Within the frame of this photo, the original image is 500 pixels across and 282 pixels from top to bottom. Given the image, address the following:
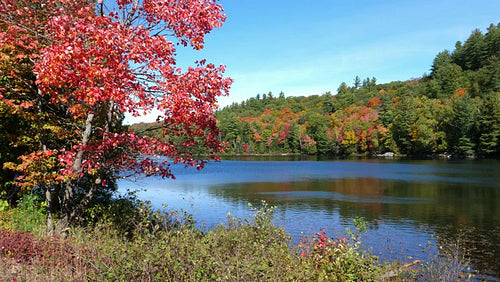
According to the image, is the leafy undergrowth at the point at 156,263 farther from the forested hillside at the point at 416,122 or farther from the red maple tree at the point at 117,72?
the forested hillside at the point at 416,122

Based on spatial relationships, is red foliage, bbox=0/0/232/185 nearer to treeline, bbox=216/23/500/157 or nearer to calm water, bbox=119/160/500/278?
calm water, bbox=119/160/500/278

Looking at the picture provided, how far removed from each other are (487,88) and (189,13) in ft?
425

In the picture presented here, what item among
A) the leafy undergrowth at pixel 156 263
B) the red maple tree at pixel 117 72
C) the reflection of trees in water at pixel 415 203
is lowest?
the reflection of trees in water at pixel 415 203

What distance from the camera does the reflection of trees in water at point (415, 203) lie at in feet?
56.6

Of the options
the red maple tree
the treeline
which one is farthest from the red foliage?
the treeline

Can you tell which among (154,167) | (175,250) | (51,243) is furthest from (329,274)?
(51,243)

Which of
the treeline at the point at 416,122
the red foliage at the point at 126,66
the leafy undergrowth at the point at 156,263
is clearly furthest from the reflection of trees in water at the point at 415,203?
the treeline at the point at 416,122

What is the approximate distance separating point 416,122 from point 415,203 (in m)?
86.1

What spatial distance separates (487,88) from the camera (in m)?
112

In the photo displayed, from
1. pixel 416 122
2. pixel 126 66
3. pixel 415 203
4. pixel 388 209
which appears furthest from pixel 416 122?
pixel 126 66

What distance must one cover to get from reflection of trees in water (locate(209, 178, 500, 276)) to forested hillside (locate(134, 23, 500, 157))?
59893 millimetres

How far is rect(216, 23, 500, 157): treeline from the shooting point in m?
89.3

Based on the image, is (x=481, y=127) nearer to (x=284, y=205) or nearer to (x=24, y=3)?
(x=284, y=205)

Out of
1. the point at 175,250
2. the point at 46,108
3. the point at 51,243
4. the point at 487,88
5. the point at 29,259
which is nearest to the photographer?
the point at 175,250
